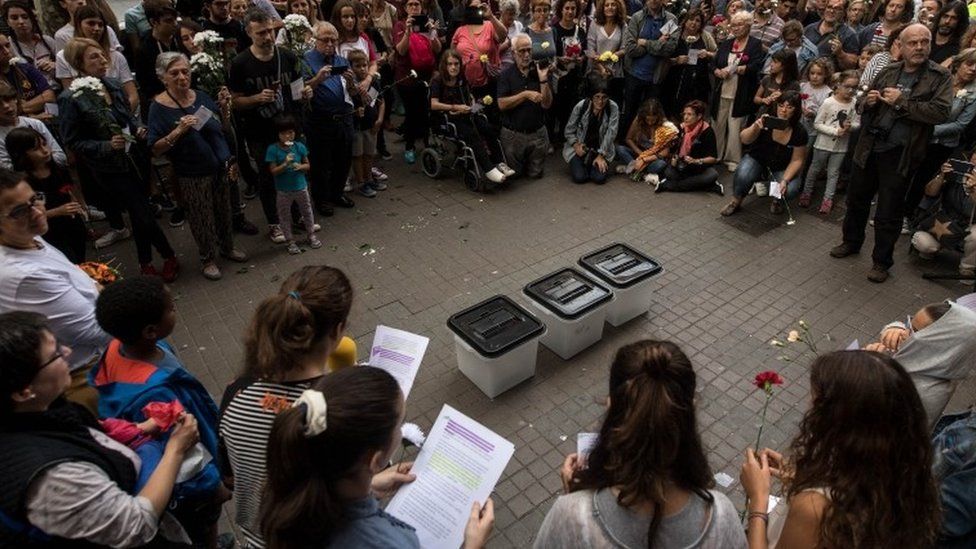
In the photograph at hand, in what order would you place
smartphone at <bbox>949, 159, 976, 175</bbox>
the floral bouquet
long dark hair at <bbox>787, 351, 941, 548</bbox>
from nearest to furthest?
long dark hair at <bbox>787, 351, 941, 548</bbox>
the floral bouquet
smartphone at <bbox>949, 159, 976, 175</bbox>

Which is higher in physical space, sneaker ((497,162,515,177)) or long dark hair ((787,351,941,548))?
long dark hair ((787,351,941,548))

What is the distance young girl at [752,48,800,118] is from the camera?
6969mm

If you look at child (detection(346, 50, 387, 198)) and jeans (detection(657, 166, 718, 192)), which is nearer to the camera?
child (detection(346, 50, 387, 198))

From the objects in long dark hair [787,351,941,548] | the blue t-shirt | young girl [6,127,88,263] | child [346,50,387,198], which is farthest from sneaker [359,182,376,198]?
long dark hair [787,351,941,548]

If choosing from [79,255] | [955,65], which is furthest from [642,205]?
[79,255]

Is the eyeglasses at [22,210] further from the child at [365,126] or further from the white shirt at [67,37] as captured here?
the child at [365,126]

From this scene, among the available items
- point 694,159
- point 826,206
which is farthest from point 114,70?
point 826,206

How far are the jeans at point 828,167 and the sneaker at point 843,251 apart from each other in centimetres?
112

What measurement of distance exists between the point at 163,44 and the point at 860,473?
729cm

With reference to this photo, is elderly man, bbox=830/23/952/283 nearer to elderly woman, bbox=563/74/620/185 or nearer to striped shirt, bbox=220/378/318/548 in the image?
elderly woman, bbox=563/74/620/185

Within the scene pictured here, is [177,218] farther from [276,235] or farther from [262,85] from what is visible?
[262,85]

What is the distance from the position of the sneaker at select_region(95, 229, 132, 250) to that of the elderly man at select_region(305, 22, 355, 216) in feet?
7.09

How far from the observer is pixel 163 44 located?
20.5 ft

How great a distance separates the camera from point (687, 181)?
7.73 m
